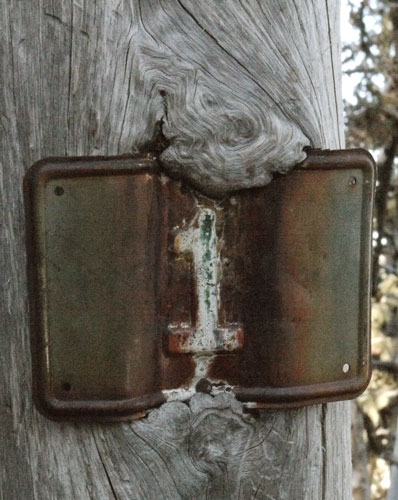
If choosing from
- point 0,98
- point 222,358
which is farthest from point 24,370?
point 0,98

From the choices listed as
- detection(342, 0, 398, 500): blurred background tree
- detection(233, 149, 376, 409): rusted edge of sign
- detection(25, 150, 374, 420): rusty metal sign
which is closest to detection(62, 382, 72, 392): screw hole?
detection(25, 150, 374, 420): rusty metal sign

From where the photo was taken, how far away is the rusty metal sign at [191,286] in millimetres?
1176

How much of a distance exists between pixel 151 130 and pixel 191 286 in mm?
257

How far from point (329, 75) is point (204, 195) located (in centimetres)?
34

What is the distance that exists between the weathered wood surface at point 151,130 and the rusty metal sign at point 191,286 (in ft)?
0.13

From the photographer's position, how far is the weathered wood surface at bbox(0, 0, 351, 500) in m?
1.18

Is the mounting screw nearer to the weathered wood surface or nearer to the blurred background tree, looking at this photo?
the weathered wood surface

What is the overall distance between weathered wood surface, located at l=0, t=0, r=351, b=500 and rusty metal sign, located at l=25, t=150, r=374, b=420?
0.13 feet

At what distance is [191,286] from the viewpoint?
1231 millimetres

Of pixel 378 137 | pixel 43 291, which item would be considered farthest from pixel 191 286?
pixel 378 137

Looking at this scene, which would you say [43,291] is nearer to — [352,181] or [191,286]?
[191,286]

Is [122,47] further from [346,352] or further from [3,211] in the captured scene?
[346,352]

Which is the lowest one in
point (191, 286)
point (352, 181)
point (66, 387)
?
point (66, 387)

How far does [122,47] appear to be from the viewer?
118 cm
